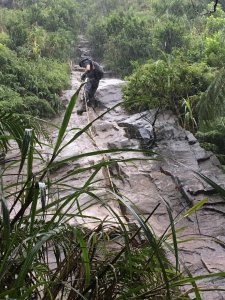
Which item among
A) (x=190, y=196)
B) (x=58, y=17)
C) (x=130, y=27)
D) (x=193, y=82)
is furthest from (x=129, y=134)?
(x=58, y=17)

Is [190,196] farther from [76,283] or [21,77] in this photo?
[21,77]

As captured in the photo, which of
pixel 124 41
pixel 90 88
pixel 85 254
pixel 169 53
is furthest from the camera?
pixel 124 41

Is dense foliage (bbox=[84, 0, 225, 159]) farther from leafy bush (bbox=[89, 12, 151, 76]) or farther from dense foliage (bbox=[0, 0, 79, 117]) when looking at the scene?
dense foliage (bbox=[0, 0, 79, 117])

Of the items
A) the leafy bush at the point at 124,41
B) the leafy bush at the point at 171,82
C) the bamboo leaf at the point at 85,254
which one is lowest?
the leafy bush at the point at 124,41

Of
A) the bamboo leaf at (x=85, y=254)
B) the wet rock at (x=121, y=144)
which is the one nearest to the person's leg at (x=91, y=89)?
the wet rock at (x=121, y=144)

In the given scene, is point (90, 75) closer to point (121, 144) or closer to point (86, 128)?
point (121, 144)

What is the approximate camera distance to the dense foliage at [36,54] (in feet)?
28.5

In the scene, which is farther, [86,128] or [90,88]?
[90,88]

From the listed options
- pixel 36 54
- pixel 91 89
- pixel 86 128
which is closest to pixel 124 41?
pixel 36 54

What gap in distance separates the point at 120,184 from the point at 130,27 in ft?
32.1

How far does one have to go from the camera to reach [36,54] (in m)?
11.7

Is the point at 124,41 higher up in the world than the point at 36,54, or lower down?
lower down

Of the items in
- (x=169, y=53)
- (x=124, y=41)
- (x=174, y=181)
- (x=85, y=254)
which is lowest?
(x=169, y=53)

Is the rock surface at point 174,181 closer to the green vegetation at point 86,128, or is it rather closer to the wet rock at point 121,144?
the wet rock at point 121,144
